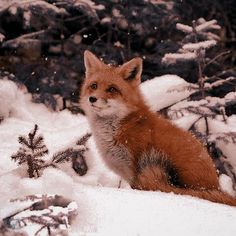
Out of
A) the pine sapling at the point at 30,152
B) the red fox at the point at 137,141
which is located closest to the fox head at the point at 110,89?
the red fox at the point at 137,141

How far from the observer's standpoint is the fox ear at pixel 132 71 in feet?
18.2

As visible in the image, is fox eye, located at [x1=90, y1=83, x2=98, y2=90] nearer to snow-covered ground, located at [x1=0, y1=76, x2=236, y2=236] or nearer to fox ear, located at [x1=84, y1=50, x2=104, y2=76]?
fox ear, located at [x1=84, y1=50, x2=104, y2=76]

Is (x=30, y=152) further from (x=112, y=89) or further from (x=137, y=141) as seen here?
(x=112, y=89)

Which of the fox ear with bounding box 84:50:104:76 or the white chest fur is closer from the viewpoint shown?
the white chest fur

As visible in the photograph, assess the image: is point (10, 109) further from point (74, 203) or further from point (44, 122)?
point (74, 203)

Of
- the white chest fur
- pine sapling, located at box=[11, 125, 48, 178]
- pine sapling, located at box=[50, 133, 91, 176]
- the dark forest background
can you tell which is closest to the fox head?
the white chest fur

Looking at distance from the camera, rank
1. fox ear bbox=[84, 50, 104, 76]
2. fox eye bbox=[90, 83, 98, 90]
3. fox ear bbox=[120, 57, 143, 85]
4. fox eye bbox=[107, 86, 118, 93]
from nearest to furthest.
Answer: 1. fox eye bbox=[107, 86, 118, 93]
2. fox eye bbox=[90, 83, 98, 90]
3. fox ear bbox=[120, 57, 143, 85]
4. fox ear bbox=[84, 50, 104, 76]

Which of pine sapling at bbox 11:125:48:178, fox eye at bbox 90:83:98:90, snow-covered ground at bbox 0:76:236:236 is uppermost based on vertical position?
snow-covered ground at bbox 0:76:236:236

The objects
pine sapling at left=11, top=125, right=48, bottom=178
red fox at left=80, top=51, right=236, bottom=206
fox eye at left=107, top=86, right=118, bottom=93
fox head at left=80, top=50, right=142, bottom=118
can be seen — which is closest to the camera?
pine sapling at left=11, top=125, right=48, bottom=178

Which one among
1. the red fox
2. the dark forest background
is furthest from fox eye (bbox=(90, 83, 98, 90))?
the dark forest background

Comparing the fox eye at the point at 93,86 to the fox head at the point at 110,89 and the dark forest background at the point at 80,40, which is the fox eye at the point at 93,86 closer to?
the fox head at the point at 110,89

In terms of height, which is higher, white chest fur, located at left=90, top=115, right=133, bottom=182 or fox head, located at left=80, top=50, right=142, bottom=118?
fox head, located at left=80, top=50, right=142, bottom=118

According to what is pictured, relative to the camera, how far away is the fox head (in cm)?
518

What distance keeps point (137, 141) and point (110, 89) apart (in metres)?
0.87
